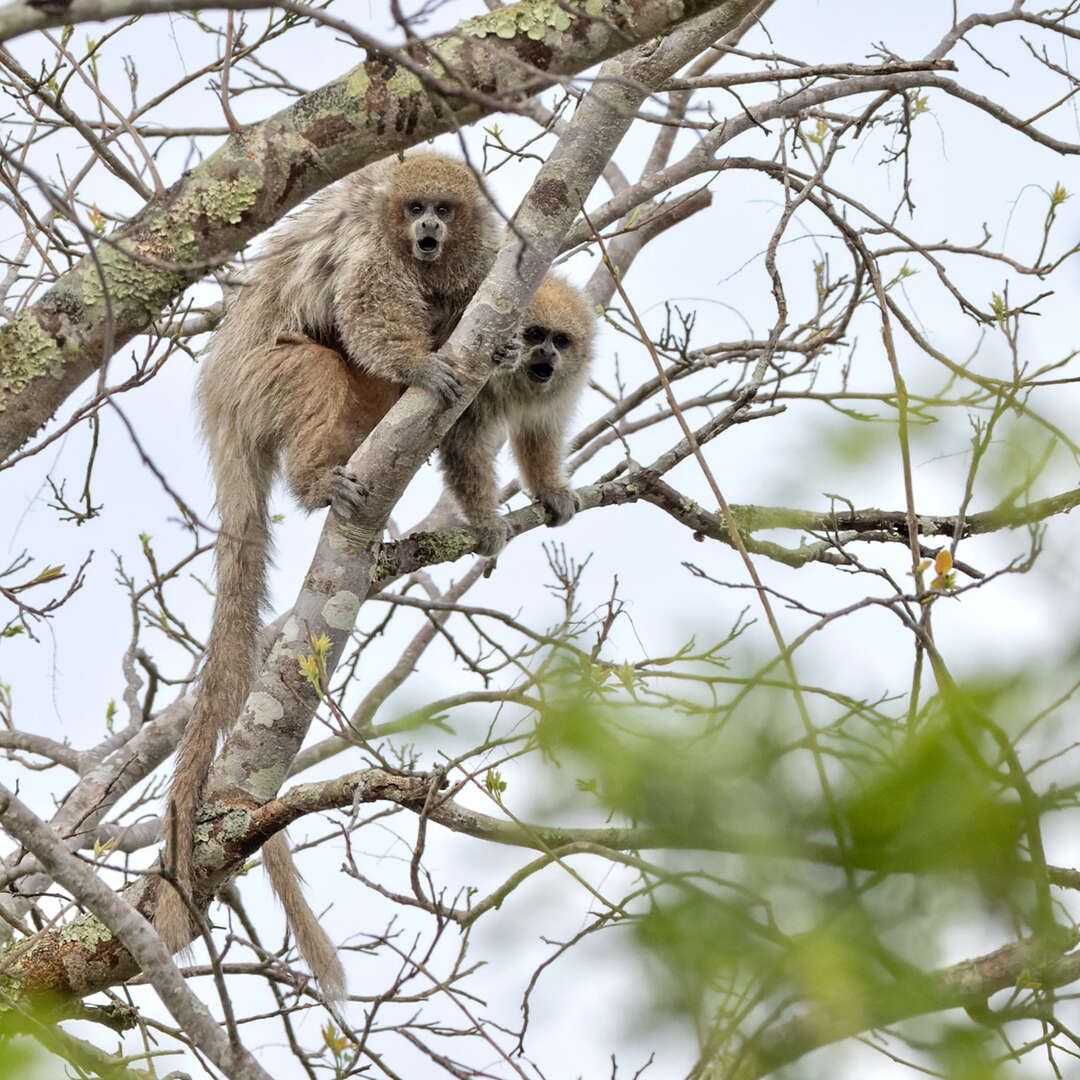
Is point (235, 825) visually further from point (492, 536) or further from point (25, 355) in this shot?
point (492, 536)

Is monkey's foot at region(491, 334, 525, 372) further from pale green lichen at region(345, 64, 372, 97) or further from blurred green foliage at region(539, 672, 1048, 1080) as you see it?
blurred green foliage at region(539, 672, 1048, 1080)

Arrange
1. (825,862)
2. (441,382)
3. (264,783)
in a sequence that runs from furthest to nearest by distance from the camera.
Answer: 1. (441,382)
2. (264,783)
3. (825,862)

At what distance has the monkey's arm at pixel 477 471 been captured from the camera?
5.88m

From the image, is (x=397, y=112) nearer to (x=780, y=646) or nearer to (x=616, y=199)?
(x=780, y=646)

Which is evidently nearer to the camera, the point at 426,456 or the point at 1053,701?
the point at 1053,701

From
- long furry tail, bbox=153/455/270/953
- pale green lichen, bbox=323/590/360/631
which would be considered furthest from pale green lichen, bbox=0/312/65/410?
pale green lichen, bbox=323/590/360/631

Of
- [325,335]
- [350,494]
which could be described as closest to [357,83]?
[350,494]

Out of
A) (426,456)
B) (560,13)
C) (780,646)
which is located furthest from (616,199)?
(780,646)

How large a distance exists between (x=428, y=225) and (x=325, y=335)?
2.45ft

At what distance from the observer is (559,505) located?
6.22 m

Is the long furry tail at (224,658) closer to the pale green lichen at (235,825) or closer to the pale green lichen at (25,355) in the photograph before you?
the pale green lichen at (235,825)

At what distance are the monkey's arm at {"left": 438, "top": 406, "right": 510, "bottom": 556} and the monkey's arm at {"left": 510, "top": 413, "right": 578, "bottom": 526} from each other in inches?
11.7

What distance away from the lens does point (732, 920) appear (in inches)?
39.9

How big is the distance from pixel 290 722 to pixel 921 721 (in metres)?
3.27
